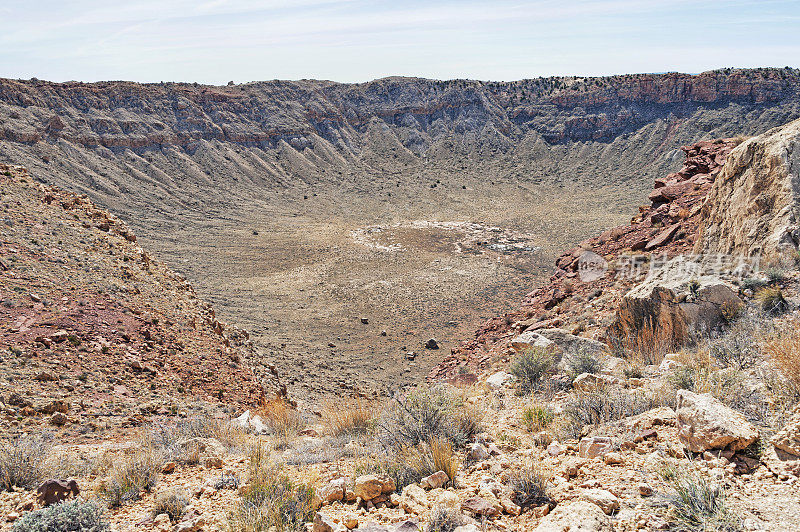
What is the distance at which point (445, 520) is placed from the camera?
3.60 meters

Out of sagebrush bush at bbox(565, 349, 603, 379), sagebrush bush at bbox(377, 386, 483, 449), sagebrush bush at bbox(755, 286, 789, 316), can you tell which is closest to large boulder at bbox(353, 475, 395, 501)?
sagebrush bush at bbox(377, 386, 483, 449)

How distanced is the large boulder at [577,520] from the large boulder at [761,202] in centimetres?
723

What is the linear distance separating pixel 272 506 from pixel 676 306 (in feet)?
24.5

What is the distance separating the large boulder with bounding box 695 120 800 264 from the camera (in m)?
8.35

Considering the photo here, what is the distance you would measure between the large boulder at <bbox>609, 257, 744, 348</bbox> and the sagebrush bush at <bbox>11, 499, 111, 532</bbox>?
8.24 meters

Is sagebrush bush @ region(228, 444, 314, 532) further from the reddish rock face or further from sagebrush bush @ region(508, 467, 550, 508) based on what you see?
the reddish rock face

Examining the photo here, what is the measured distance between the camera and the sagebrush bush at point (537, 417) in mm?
5633

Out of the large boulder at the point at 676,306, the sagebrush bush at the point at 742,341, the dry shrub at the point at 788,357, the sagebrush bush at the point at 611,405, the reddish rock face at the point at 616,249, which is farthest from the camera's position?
the reddish rock face at the point at 616,249

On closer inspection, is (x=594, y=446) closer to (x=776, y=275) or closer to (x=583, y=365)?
(x=583, y=365)

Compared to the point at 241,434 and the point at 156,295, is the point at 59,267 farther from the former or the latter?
the point at 241,434

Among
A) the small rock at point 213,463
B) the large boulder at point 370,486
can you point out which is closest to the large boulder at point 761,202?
the large boulder at point 370,486

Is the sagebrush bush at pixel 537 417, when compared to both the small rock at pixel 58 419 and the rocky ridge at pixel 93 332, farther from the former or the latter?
the small rock at pixel 58 419

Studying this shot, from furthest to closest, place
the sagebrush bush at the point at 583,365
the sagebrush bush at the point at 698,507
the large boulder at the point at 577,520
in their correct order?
the sagebrush bush at the point at 583,365
the large boulder at the point at 577,520
the sagebrush bush at the point at 698,507

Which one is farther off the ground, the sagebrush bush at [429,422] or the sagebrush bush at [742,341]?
the sagebrush bush at [742,341]
